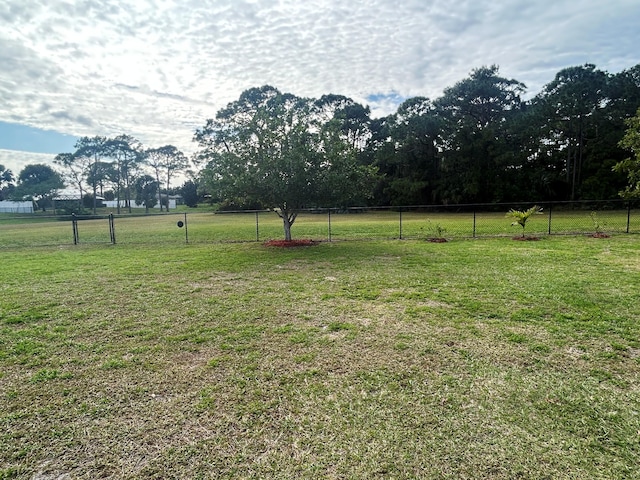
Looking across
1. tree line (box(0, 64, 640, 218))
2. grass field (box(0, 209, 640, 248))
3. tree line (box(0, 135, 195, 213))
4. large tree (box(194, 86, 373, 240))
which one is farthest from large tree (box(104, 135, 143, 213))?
large tree (box(194, 86, 373, 240))

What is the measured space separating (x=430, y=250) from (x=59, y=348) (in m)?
9.12

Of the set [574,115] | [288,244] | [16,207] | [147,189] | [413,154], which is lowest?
[288,244]

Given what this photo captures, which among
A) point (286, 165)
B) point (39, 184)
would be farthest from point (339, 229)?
point (39, 184)

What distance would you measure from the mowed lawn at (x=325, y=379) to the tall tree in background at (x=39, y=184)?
59732mm

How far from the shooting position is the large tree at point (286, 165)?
1091 centimetres

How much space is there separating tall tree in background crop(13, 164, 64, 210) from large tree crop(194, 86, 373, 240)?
5531 cm

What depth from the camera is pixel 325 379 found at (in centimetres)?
317

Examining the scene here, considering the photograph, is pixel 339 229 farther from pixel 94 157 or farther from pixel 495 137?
pixel 94 157

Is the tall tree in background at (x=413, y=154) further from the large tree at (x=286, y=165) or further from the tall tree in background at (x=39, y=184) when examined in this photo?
the tall tree in background at (x=39, y=184)

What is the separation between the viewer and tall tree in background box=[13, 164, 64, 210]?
5416cm

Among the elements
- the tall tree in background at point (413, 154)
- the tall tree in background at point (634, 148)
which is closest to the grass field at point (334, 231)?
the tall tree in background at point (634, 148)

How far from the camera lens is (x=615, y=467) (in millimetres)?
2057

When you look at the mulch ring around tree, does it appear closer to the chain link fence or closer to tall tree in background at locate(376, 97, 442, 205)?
the chain link fence

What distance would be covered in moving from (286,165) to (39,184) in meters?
62.2
